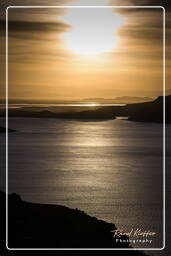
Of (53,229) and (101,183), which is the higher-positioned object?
(53,229)

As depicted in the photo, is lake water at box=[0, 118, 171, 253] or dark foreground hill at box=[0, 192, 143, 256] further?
lake water at box=[0, 118, 171, 253]

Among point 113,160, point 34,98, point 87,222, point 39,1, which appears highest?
point 39,1

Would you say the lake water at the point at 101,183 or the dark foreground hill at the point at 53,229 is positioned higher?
the dark foreground hill at the point at 53,229

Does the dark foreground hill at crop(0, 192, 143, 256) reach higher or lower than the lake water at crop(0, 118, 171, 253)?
higher

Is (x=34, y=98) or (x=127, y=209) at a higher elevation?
(x=34, y=98)

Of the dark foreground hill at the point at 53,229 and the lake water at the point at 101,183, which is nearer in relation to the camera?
the dark foreground hill at the point at 53,229

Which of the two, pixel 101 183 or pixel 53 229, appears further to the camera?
pixel 101 183

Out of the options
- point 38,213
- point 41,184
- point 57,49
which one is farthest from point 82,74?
point 41,184

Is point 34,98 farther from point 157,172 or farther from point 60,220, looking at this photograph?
point 157,172
